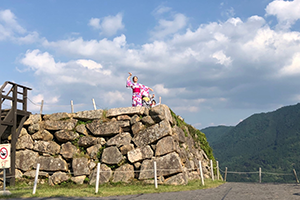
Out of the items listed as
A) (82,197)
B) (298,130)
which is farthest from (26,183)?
(298,130)

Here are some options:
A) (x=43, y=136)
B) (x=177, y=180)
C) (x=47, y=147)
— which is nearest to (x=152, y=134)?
(x=177, y=180)

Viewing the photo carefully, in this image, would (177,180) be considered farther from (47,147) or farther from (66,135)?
(47,147)

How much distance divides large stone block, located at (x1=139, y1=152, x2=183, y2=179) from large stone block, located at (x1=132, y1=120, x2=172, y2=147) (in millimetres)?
1167

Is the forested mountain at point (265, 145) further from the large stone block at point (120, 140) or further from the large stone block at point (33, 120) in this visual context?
the large stone block at point (33, 120)

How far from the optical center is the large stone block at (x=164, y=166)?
15062 millimetres

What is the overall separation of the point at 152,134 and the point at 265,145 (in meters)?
130

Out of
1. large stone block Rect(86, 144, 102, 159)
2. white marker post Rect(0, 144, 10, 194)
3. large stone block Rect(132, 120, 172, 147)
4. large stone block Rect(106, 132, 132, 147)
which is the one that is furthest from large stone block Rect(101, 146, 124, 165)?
white marker post Rect(0, 144, 10, 194)

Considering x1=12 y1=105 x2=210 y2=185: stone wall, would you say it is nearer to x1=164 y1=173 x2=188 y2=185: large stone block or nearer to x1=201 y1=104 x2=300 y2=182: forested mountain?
x1=164 y1=173 x2=188 y2=185: large stone block

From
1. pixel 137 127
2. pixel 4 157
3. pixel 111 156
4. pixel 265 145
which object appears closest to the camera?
pixel 4 157

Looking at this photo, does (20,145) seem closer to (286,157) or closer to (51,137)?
(51,137)

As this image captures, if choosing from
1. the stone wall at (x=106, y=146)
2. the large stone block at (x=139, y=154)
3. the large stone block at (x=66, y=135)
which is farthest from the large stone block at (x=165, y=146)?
the large stone block at (x=66, y=135)

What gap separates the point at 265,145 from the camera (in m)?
132

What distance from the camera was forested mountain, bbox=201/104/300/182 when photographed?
102 metres

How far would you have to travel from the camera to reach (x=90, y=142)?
1681 cm
